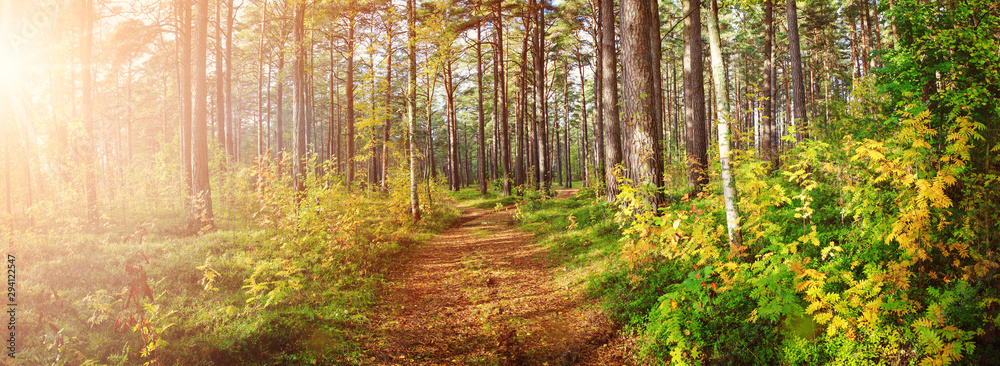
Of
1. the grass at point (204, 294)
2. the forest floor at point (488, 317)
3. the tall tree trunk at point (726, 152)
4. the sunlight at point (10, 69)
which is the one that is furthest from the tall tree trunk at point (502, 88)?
the sunlight at point (10, 69)

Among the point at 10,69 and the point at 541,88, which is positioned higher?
the point at 541,88

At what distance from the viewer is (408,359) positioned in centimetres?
420

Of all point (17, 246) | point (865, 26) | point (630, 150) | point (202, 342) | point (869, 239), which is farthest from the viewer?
point (865, 26)

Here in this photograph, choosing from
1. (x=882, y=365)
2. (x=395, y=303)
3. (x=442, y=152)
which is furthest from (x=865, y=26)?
(x=442, y=152)

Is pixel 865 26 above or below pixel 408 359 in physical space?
above

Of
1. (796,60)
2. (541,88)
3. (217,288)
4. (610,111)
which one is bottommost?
(217,288)

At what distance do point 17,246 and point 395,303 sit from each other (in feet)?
20.9

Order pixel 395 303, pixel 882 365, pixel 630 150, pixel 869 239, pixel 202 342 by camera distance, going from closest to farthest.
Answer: pixel 882 365
pixel 869 239
pixel 202 342
pixel 395 303
pixel 630 150

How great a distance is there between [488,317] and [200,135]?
8.73 metres

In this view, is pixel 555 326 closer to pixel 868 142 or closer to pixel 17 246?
pixel 868 142

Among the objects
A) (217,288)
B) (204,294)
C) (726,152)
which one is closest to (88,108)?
(204,294)

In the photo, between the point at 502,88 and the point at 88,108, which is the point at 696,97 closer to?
the point at 502,88

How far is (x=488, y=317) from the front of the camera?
5188 mm

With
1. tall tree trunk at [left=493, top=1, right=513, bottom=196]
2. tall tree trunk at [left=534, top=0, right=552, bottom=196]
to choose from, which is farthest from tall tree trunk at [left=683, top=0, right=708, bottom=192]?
tall tree trunk at [left=493, top=1, right=513, bottom=196]
